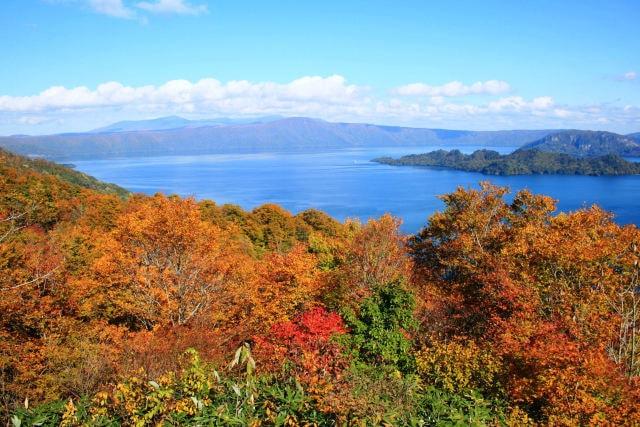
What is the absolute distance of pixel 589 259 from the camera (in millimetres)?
16281

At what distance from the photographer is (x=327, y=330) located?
15664 mm

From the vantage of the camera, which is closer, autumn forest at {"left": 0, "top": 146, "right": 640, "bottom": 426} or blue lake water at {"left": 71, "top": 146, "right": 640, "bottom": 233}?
autumn forest at {"left": 0, "top": 146, "right": 640, "bottom": 426}

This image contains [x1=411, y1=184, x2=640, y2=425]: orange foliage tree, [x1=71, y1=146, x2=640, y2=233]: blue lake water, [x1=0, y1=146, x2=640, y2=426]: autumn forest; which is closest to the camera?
[x1=0, y1=146, x2=640, y2=426]: autumn forest

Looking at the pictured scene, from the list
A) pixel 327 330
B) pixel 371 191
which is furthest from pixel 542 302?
pixel 371 191

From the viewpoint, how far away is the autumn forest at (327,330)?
8.97 metres

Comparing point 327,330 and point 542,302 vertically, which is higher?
point 542,302

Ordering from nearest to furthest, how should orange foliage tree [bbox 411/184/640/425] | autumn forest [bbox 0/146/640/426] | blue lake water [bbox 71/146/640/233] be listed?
autumn forest [bbox 0/146/640/426]
orange foliage tree [bbox 411/184/640/425]
blue lake water [bbox 71/146/640/233]

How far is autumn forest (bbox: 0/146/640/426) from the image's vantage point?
8.97 m

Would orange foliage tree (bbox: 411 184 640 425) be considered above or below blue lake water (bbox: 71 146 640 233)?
above

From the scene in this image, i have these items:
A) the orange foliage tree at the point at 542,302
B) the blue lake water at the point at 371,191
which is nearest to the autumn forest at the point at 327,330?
the orange foliage tree at the point at 542,302

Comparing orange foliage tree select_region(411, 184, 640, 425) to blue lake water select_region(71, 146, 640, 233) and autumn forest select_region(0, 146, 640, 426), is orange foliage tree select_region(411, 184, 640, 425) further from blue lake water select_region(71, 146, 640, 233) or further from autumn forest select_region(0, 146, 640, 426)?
blue lake water select_region(71, 146, 640, 233)

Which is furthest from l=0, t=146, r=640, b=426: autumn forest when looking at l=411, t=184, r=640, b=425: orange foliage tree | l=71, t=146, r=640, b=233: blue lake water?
l=71, t=146, r=640, b=233: blue lake water

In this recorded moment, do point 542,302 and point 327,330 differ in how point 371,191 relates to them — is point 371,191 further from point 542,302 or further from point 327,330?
point 327,330

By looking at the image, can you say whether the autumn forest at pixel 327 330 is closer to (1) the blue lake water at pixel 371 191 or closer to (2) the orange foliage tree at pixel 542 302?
(2) the orange foliage tree at pixel 542 302
